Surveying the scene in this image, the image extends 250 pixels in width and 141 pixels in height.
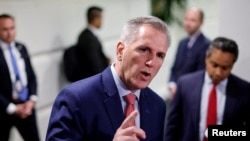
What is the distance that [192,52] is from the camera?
399 centimetres

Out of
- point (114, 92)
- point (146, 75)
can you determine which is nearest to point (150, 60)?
point (146, 75)

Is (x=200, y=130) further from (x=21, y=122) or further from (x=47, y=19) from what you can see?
(x=47, y=19)

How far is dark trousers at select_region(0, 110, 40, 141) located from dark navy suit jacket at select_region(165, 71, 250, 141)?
1644mm

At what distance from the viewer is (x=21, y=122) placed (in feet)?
11.3

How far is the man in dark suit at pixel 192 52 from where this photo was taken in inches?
156

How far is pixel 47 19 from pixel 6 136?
1397 millimetres

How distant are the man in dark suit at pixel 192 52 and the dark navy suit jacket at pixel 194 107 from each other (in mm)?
1678

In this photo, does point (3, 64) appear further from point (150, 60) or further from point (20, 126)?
point (150, 60)

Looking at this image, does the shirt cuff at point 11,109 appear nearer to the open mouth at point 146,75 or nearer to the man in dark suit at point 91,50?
the man in dark suit at point 91,50

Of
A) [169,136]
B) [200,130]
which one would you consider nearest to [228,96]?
[200,130]

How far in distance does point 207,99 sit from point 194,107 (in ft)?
0.30

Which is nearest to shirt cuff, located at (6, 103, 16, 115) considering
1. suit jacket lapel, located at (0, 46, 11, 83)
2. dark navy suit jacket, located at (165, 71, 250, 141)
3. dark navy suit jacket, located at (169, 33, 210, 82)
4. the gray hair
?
suit jacket lapel, located at (0, 46, 11, 83)

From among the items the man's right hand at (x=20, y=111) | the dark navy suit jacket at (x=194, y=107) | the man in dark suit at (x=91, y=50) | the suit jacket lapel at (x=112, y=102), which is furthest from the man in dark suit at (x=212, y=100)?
the man in dark suit at (x=91, y=50)

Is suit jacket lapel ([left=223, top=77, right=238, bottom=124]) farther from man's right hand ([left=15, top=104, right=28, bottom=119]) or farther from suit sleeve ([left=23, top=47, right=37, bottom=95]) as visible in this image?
suit sleeve ([left=23, top=47, right=37, bottom=95])
